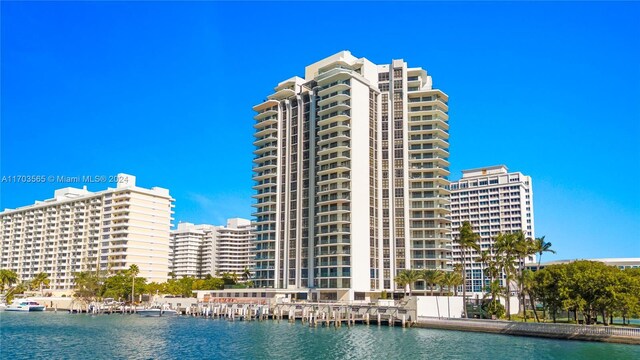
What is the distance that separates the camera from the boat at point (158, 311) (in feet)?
450

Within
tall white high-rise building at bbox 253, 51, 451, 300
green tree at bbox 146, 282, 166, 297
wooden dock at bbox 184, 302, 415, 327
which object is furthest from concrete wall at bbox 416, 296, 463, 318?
green tree at bbox 146, 282, 166, 297

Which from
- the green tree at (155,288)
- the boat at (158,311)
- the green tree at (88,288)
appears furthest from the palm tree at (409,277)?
the green tree at (88,288)

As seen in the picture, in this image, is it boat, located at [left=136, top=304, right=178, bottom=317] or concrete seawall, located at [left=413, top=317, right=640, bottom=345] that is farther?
boat, located at [left=136, top=304, right=178, bottom=317]

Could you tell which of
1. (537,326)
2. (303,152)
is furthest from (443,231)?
(537,326)

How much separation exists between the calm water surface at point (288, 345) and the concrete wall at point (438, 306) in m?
6.54

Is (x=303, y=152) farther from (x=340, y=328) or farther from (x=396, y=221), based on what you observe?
(x=340, y=328)

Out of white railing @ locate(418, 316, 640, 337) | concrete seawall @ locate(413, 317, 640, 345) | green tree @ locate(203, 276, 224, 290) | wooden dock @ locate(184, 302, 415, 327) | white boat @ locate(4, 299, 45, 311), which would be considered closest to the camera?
concrete seawall @ locate(413, 317, 640, 345)

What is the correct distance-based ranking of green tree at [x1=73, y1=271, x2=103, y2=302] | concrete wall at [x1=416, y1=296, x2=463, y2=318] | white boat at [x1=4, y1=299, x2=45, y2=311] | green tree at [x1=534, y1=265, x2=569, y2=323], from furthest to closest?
green tree at [x1=73, y1=271, x2=103, y2=302] < white boat at [x1=4, y1=299, x2=45, y2=311] < concrete wall at [x1=416, y1=296, x2=463, y2=318] < green tree at [x1=534, y1=265, x2=569, y2=323]

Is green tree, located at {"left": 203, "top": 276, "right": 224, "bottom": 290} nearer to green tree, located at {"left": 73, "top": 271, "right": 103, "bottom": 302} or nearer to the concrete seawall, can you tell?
green tree, located at {"left": 73, "top": 271, "right": 103, "bottom": 302}

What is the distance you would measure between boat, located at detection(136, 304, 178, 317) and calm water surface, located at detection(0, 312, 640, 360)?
43.8 metres

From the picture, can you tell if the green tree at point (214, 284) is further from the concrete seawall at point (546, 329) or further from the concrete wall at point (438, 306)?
the concrete seawall at point (546, 329)

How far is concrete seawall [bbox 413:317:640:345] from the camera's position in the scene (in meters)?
67.9

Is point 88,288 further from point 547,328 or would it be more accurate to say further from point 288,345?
point 547,328

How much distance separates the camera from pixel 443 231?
5581 inches
